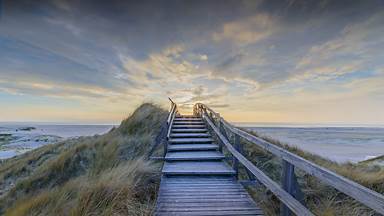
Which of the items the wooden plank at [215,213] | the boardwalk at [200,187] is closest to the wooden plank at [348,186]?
the wooden plank at [215,213]

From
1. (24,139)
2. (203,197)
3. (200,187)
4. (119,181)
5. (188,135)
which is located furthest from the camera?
(24,139)

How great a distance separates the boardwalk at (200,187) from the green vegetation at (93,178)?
329 millimetres

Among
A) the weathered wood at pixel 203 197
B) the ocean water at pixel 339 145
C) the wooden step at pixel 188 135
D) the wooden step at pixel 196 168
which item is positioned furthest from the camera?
the ocean water at pixel 339 145

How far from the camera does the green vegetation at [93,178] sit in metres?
3.58

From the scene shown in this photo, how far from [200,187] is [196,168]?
1165mm

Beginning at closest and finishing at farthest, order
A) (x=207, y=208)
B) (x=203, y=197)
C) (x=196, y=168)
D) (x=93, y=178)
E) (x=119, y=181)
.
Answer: (x=207, y=208) < (x=119, y=181) < (x=203, y=197) < (x=93, y=178) < (x=196, y=168)

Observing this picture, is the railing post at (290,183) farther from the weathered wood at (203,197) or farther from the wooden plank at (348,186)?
the weathered wood at (203,197)

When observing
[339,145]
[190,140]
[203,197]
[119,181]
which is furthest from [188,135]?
[339,145]

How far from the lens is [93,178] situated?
501cm

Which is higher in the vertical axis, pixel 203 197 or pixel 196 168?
pixel 196 168

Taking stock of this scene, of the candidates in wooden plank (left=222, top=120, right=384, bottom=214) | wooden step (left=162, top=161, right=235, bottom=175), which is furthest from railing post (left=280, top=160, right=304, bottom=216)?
wooden step (left=162, top=161, right=235, bottom=175)

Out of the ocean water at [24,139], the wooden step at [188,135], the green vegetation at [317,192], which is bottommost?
the ocean water at [24,139]

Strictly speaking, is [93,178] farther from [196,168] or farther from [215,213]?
[215,213]

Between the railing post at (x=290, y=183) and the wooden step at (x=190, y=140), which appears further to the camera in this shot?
the wooden step at (x=190, y=140)
